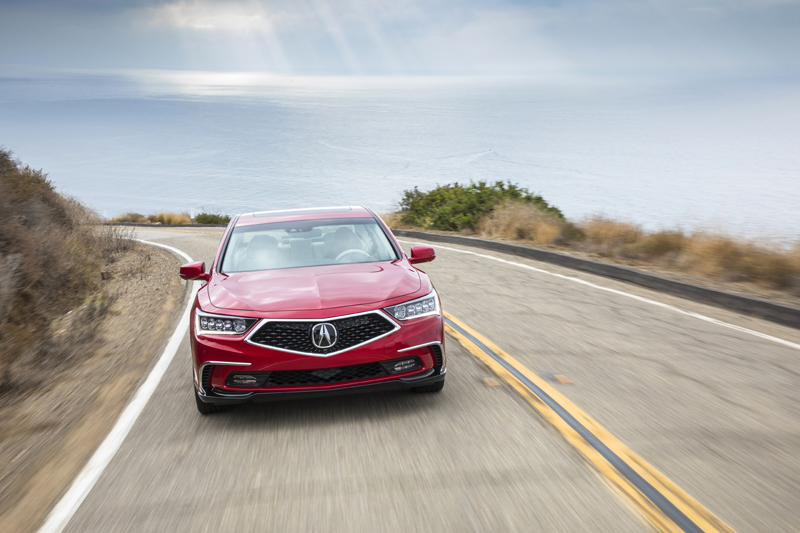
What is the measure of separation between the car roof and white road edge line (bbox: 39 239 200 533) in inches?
66.8

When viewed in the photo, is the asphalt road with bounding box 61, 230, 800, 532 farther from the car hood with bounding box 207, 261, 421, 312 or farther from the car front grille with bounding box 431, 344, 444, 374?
the car hood with bounding box 207, 261, 421, 312

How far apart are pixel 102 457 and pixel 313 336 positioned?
5.07 feet

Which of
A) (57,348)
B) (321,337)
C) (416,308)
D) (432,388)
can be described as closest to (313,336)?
(321,337)

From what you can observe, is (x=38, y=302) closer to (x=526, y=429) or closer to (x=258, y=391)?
(x=258, y=391)

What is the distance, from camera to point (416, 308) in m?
4.53

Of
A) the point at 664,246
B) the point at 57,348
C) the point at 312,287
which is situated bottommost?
the point at 57,348

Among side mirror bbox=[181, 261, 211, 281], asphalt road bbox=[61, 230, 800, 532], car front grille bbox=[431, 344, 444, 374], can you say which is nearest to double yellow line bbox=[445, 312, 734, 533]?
asphalt road bbox=[61, 230, 800, 532]

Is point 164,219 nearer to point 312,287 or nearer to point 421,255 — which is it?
point 421,255

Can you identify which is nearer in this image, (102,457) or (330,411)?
(102,457)

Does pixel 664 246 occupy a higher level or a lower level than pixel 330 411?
higher

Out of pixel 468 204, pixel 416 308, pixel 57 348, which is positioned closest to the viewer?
pixel 416 308

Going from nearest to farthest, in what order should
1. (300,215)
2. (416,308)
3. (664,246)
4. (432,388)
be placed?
(416,308) → (432,388) → (300,215) → (664,246)

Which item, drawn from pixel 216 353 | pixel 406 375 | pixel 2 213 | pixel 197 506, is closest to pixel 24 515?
pixel 197 506

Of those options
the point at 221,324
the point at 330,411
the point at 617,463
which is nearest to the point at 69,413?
the point at 221,324
